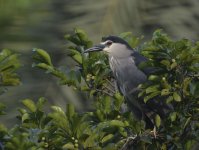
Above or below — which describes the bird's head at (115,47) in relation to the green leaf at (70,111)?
below

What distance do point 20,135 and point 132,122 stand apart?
57 cm

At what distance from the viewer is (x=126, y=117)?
13.3 feet

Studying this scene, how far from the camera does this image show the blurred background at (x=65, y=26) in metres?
8.51

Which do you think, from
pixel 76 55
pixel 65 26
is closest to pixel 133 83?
pixel 76 55

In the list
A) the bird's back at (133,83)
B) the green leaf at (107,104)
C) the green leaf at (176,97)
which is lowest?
the bird's back at (133,83)

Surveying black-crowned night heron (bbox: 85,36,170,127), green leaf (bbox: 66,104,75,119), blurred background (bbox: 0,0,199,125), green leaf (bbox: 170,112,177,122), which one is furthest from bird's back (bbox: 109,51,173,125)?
blurred background (bbox: 0,0,199,125)

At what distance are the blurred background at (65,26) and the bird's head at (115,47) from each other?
2799 millimetres

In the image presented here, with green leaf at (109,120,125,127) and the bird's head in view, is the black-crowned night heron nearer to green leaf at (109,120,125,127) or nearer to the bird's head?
the bird's head

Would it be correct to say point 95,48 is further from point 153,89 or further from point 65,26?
point 65,26

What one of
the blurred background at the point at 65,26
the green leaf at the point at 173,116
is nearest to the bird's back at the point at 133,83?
the green leaf at the point at 173,116

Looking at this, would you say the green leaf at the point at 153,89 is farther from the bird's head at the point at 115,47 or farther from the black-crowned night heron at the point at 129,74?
the bird's head at the point at 115,47

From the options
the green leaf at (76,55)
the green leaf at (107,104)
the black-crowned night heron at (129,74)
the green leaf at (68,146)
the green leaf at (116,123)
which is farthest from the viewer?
the black-crowned night heron at (129,74)

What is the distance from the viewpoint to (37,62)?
4.44 metres

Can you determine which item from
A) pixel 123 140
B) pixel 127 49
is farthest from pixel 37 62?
pixel 127 49
